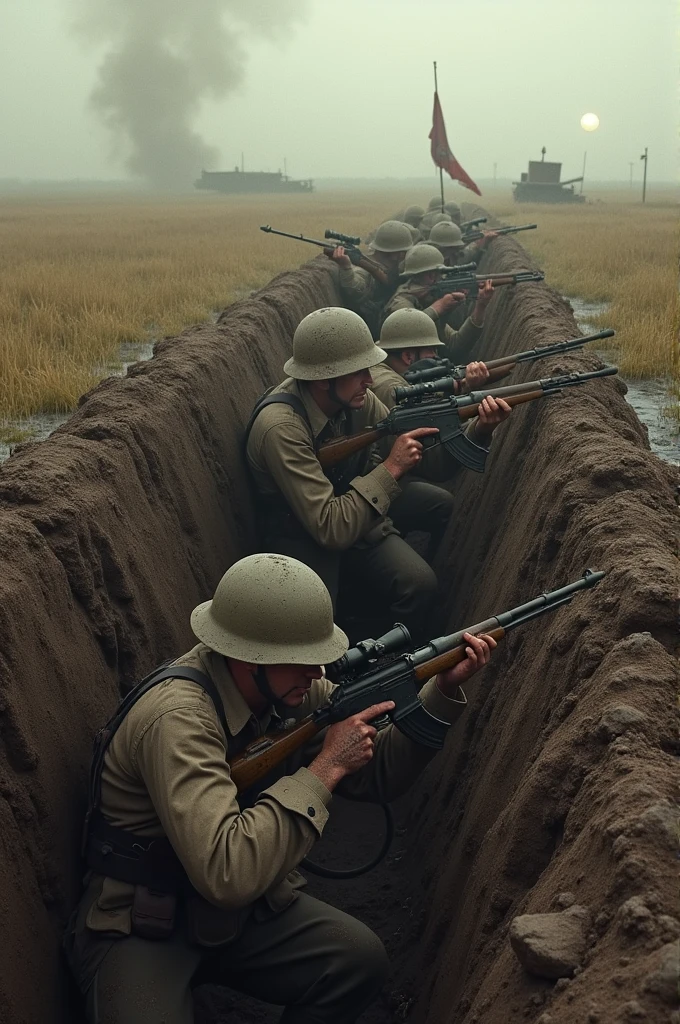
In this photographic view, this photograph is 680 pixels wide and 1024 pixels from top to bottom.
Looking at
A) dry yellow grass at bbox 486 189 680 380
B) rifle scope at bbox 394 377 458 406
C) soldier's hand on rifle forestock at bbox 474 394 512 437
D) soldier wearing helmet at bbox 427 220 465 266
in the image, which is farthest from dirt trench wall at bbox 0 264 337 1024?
soldier wearing helmet at bbox 427 220 465 266

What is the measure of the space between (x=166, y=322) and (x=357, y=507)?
258 inches

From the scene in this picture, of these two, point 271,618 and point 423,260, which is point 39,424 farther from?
point 423,260

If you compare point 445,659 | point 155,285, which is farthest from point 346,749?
point 155,285

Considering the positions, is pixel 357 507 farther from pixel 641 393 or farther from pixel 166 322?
pixel 166 322

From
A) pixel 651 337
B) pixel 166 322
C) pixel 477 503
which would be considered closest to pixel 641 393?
pixel 651 337

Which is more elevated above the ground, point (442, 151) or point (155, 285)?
point (442, 151)

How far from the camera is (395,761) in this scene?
3660 millimetres

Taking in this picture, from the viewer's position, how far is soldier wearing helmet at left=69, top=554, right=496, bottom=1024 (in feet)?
9.64

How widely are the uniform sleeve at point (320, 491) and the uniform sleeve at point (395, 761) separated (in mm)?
1868

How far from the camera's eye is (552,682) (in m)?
3.16

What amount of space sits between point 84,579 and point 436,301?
698 cm

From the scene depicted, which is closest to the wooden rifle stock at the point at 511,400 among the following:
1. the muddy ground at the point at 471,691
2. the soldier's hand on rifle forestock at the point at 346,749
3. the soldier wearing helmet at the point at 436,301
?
the muddy ground at the point at 471,691

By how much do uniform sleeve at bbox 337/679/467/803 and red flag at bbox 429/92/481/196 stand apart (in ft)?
49.5

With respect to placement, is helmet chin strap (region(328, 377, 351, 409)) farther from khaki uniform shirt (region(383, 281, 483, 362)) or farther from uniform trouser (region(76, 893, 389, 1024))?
khaki uniform shirt (region(383, 281, 483, 362))
